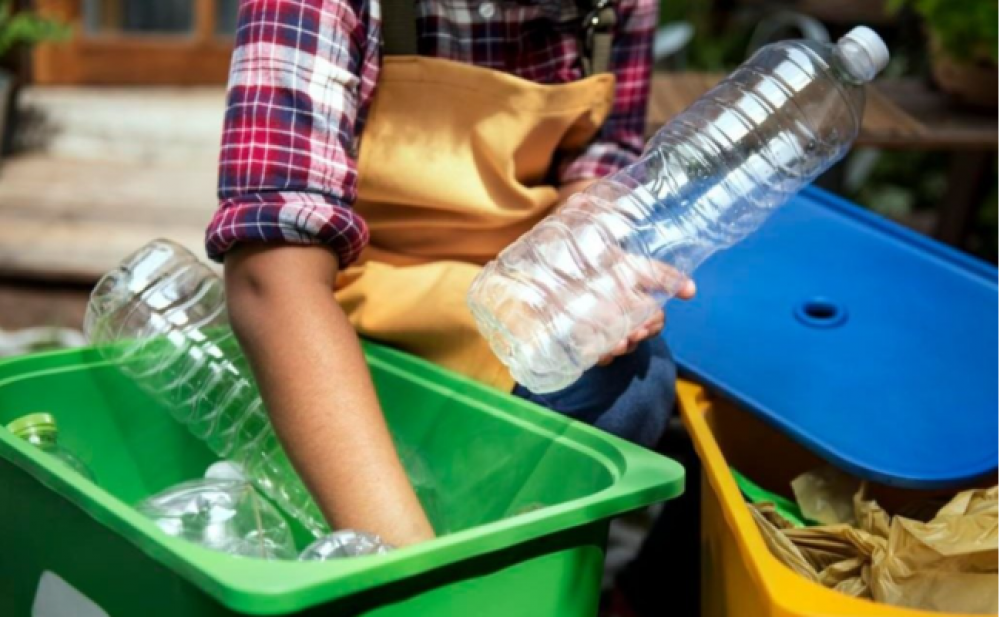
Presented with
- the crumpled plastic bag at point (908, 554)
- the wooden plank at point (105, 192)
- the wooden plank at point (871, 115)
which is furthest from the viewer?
the wooden plank at point (105, 192)

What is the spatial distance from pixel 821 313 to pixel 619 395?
0.38m

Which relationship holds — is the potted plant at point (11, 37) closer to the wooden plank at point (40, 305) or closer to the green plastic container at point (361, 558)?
the wooden plank at point (40, 305)

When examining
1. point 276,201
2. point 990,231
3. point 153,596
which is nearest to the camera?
point 153,596

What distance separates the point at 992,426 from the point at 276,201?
823 mm

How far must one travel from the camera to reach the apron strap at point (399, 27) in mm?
1292

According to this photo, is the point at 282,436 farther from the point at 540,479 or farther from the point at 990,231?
the point at 990,231

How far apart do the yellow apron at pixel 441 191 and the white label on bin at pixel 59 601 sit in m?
0.42

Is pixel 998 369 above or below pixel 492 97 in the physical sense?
below

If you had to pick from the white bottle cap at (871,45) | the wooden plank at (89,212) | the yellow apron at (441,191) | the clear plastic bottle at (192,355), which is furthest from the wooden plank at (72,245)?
the white bottle cap at (871,45)

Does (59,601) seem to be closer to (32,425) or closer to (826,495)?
(32,425)

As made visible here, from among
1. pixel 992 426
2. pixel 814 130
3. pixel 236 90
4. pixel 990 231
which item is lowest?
pixel 990 231

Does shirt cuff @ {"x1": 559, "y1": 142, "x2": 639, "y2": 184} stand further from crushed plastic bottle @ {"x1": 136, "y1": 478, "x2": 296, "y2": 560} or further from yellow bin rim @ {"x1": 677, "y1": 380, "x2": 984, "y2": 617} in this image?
crushed plastic bottle @ {"x1": 136, "y1": 478, "x2": 296, "y2": 560}

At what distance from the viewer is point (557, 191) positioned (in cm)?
151

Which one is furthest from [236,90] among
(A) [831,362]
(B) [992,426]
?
(B) [992,426]
